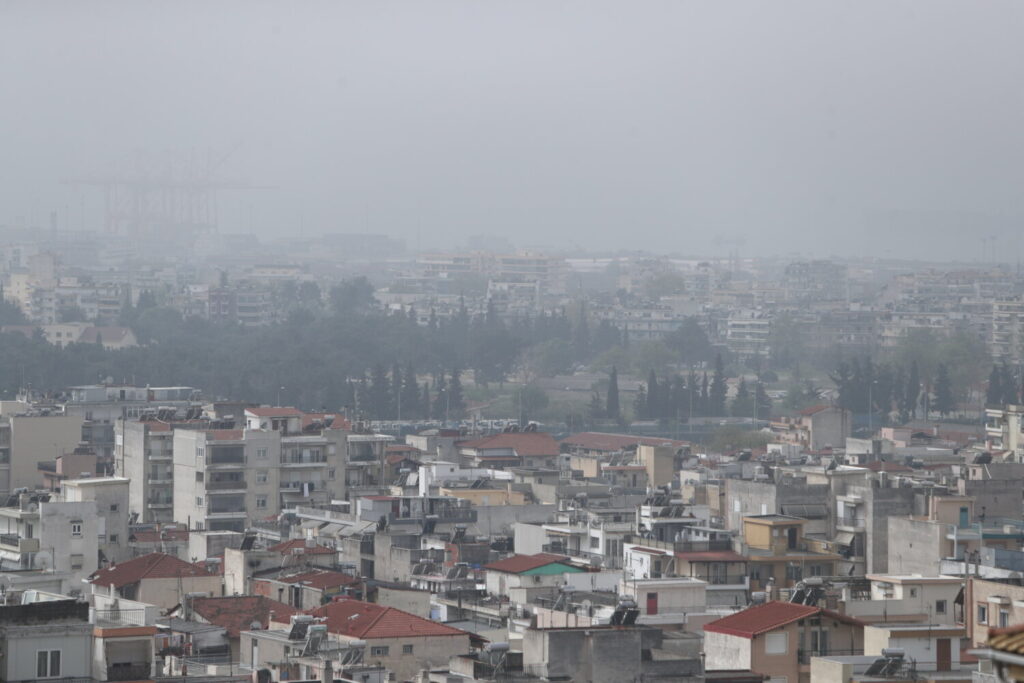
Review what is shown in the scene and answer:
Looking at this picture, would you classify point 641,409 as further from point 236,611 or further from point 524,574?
point 236,611

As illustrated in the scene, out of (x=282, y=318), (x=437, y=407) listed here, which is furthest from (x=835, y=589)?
(x=282, y=318)

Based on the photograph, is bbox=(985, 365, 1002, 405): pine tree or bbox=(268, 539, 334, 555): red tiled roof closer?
bbox=(268, 539, 334, 555): red tiled roof

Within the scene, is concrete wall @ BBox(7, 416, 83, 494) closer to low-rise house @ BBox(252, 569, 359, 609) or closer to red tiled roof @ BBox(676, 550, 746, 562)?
low-rise house @ BBox(252, 569, 359, 609)

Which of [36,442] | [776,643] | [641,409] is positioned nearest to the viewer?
[776,643]

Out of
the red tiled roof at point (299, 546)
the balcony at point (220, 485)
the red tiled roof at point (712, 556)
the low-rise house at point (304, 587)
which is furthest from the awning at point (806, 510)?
the balcony at point (220, 485)

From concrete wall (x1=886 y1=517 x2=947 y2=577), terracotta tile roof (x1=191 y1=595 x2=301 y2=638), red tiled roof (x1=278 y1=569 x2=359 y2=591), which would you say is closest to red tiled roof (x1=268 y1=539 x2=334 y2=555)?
red tiled roof (x1=278 y1=569 x2=359 y2=591)

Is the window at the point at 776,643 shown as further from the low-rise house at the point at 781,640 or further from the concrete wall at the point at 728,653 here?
the concrete wall at the point at 728,653

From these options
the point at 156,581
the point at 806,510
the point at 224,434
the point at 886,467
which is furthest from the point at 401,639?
the point at 886,467
